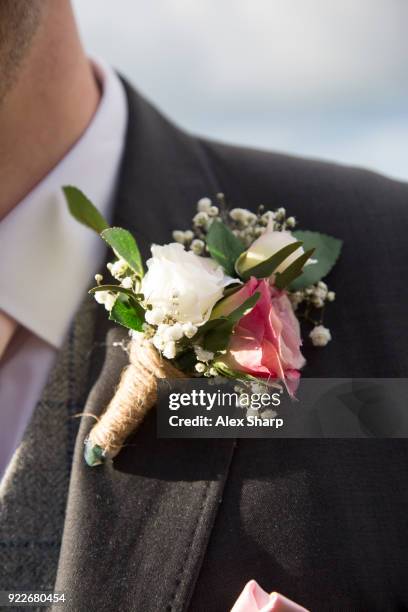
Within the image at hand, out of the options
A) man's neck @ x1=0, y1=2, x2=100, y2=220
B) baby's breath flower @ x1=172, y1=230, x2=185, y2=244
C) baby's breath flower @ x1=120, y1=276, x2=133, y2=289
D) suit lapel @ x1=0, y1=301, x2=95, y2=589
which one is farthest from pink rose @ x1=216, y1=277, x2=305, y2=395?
man's neck @ x1=0, y1=2, x2=100, y2=220

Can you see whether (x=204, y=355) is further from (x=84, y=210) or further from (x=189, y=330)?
(x=84, y=210)

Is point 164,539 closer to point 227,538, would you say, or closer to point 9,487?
point 227,538

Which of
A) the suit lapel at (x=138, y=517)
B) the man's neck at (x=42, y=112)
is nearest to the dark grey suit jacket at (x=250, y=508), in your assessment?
the suit lapel at (x=138, y=517)

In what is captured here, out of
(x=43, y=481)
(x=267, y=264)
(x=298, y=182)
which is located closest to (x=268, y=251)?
(x=267, y=264)

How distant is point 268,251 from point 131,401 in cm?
27

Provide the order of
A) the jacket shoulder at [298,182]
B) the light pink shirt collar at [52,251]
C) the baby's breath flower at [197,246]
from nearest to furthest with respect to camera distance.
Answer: the baby's breath flower at [197,246] → the light pink shirt collar at [52,251] → the jacket shoulder at [298,182]

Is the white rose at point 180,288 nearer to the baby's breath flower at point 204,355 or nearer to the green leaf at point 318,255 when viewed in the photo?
the baby's breath flower at point 204,355

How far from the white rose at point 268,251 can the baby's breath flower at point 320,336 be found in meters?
0.13

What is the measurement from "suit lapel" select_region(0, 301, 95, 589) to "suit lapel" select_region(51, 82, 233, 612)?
59 mm

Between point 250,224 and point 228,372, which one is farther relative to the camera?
point 250,224

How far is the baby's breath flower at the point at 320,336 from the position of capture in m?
0.98

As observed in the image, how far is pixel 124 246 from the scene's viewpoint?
2.74 feet

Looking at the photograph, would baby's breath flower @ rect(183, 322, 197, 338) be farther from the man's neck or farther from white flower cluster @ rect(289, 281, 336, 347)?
the man's neck

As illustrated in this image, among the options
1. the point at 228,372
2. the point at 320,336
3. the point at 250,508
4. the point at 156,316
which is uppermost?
the point at 156,316
